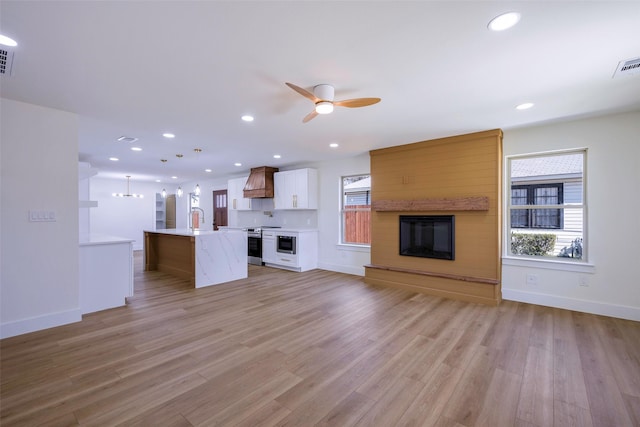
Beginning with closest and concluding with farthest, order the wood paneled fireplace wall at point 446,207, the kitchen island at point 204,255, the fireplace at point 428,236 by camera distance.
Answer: the wood paneled fireplace wall at point 446,207 → the fireplace at point 428,236 → the kitchen island at point 204,255

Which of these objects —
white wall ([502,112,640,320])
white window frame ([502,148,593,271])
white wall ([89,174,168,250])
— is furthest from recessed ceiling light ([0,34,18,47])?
white wall ([89,174,168,250])

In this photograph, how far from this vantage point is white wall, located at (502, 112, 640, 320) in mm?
3484

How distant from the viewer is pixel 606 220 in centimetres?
363

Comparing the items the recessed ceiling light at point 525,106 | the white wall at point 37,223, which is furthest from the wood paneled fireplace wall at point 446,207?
the white wall at point 37,223

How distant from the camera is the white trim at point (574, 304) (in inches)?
137

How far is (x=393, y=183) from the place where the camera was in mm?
5223

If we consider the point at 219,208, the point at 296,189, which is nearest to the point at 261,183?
the point at 296,189

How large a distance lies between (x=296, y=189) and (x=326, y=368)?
15.7 feet

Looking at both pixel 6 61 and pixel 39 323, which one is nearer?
pixel 6 61

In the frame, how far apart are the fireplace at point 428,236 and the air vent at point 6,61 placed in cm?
505

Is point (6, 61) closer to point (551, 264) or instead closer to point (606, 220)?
point (551, 264)

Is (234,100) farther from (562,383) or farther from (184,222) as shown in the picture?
(184,222)

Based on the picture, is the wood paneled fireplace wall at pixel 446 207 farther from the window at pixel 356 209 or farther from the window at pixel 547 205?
the window at pixel 356 209

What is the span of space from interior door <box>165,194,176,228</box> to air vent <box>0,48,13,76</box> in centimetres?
898
